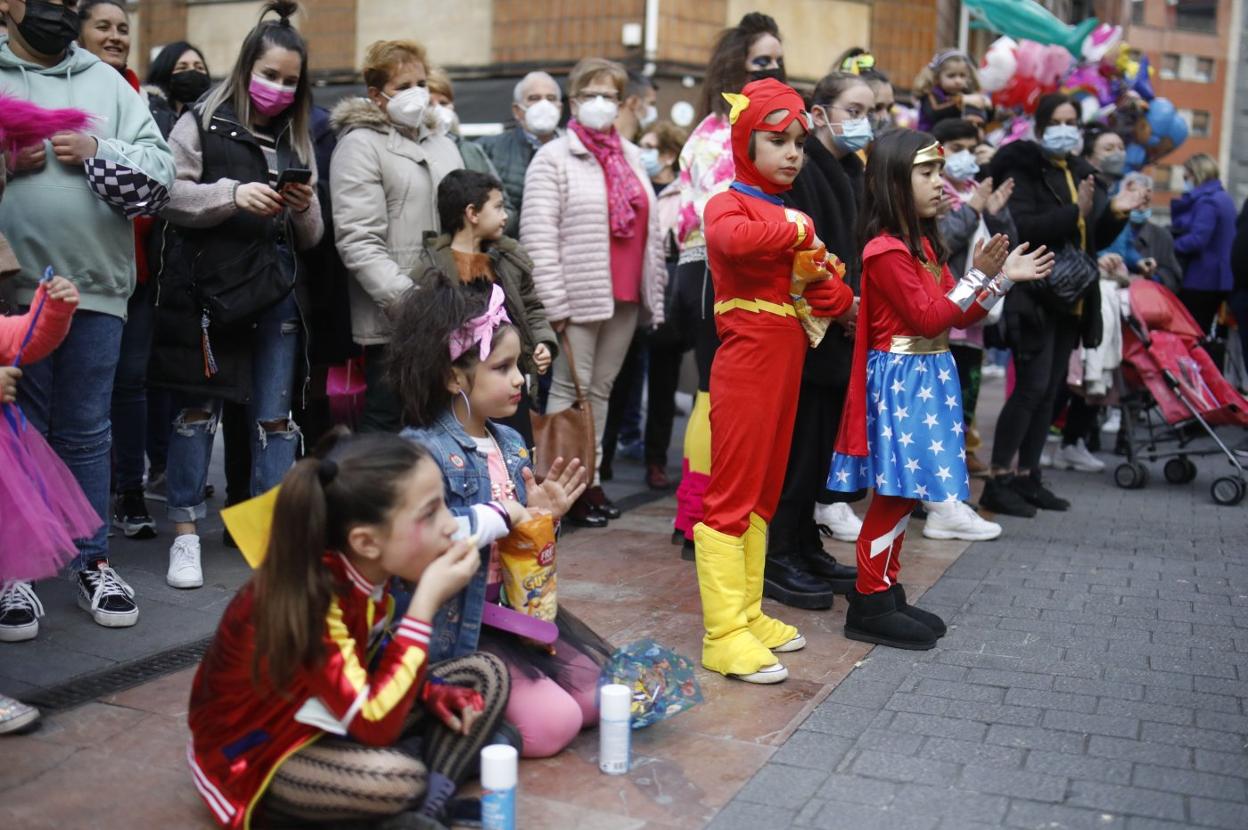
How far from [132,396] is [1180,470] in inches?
252

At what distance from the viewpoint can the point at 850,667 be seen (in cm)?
435

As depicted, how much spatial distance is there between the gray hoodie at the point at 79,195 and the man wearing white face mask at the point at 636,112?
297 cm

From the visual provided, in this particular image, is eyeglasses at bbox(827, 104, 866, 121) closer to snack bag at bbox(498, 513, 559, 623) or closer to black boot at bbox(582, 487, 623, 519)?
black boot at bbox(582, 487, 623, 519)

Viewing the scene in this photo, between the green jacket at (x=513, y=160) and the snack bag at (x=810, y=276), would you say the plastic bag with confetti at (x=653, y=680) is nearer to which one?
the snack bag at (x=810, y=276)

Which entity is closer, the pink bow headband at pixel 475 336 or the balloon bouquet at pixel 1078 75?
the pink bow headband at pixel 475 336

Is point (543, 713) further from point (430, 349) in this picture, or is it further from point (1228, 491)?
point (1228, 491)

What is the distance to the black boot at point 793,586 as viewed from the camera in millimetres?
5074

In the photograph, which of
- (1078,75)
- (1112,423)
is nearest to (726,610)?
(1112,423)

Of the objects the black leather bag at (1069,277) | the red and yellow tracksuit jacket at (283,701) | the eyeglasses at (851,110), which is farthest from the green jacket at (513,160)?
the red and yellow tracksuit jacket at (283,701)

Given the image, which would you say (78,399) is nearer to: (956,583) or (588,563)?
(588,563)

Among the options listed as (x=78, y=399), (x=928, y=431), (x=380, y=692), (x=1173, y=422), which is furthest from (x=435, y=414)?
(x=1173, y=422)

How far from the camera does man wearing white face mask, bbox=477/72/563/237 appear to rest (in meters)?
7.07

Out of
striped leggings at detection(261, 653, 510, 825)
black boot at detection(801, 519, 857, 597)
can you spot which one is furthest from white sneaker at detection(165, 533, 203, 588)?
→ black boot at detection(801, 519, 857, 597)

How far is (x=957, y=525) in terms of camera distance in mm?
6473
